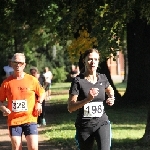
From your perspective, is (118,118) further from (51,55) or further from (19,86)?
(51,55)

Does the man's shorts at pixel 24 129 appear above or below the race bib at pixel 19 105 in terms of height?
below

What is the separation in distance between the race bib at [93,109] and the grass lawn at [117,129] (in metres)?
4.46

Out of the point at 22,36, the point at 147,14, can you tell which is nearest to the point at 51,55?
the point at 22,36

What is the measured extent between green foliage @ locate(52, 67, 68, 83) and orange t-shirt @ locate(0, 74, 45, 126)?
52938 mm

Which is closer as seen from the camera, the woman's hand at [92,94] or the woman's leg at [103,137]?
the woman's hand at [92,94]

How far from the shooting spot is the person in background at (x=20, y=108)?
340 inches

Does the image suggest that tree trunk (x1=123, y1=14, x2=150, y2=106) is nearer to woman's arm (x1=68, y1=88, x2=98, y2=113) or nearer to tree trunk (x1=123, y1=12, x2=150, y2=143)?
tree trunk (x1=123, y1=12, x2=150, y2=143)

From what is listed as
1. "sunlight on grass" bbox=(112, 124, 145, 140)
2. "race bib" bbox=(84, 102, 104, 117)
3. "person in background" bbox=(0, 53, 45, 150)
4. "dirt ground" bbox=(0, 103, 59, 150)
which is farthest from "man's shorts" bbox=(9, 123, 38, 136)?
"sunlight on grass" bbox=(112, 124, 145, 140)

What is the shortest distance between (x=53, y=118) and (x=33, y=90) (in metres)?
11.7

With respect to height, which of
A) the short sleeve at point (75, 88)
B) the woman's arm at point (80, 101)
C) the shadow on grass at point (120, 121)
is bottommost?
the shadow on grass at point (120, 121)

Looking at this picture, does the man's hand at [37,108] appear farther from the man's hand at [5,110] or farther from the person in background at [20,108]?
the man's hand at [5,110]

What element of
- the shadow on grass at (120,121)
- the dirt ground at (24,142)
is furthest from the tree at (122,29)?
the dirt ground at (24,142)

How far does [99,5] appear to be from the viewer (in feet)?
70.5

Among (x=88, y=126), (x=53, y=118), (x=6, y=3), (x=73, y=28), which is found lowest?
(x=53, y=118)
